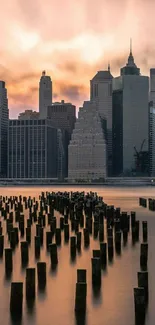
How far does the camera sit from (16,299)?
18.8 m

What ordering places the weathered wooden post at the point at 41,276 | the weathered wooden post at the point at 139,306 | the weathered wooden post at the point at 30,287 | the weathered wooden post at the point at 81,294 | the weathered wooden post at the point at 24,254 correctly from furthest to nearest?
1. the weathered wooden post at the point at 24,254
2. the weathered wooden post at the point at 41,276
3. the weathered wooden post at the point at 30,287
4. the weathered wooden post at the point at 81,294
5. the weathered wooden post at the point at 139,306

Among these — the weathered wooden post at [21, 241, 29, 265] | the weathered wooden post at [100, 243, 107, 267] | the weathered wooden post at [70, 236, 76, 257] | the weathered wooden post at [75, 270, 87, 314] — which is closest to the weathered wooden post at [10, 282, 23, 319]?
the weathered wooden post at [75, 270, 87, 314]

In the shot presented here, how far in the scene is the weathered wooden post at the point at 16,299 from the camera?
18.4 m

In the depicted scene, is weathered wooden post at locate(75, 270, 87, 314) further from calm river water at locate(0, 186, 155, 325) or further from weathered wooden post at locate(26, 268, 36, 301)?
weathered wooden post at locate(26, 268, 36, 301)

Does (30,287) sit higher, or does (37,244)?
(37,244)

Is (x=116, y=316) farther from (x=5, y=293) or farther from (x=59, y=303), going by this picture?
(x=5, y=293)

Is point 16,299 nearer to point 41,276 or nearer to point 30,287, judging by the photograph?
point 30,287

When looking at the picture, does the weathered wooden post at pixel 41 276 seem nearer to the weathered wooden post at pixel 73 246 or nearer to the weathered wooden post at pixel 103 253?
the weathered wooden post at pixel 103 253

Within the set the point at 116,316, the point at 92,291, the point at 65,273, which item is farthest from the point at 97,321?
the point at 65,273

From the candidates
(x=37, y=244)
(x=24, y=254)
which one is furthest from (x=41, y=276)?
(x=37, y=244)

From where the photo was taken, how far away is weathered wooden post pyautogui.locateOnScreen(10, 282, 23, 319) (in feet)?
60.3

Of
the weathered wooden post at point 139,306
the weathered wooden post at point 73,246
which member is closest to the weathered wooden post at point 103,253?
the weathered wooden post at point 73,246

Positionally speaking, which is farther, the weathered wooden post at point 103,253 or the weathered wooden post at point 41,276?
the weathered wooden post at point 103,253

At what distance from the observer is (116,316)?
18750mm
